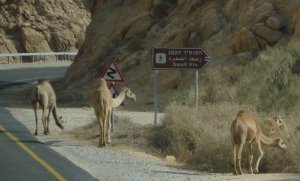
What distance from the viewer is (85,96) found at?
3616 cm

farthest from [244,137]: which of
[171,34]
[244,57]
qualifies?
[171,34]

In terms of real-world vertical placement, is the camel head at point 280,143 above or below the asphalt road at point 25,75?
below

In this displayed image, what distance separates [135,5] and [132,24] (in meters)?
2.01

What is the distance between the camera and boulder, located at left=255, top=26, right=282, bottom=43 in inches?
1182

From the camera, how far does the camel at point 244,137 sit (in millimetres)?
15156

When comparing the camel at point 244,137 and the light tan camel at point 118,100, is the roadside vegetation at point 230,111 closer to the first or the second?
the camel at point 244,137

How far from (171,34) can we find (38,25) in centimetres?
3650

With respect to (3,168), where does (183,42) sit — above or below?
above

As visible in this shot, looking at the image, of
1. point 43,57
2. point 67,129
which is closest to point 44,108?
point 67,129

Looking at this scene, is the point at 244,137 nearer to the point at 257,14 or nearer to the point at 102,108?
the point at 102,108

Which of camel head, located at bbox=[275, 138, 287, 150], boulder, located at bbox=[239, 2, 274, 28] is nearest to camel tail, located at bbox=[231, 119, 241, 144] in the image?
camel head, located at bbox=[275, 138, 287, 150]

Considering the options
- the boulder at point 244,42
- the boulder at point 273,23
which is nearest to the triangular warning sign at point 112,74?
the boulder at point 244,42

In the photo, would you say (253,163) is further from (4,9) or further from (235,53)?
(4,9)

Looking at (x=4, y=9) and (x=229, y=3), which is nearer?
(x=229, y=3)
